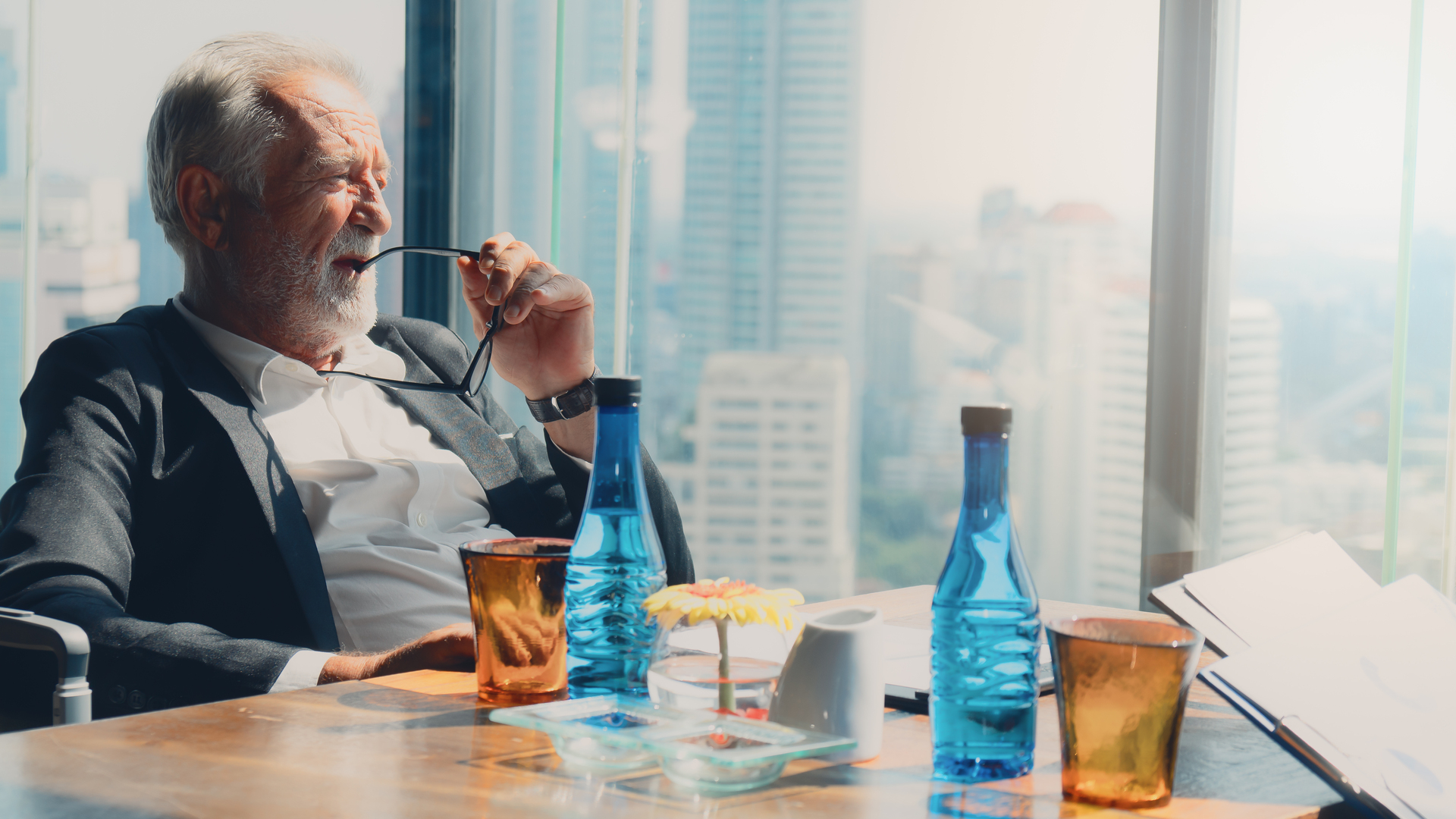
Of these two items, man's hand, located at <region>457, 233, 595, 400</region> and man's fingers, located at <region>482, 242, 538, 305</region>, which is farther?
man's hand, located at <region>457, 233, 595, 400</region>

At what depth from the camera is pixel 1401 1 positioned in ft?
6.07

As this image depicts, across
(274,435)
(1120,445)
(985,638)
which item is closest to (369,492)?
(274,435)

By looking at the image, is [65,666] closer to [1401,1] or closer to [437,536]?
[437,536]

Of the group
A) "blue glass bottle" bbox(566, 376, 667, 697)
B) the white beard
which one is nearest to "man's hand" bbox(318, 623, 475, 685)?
"blue glass bottle" bbox(566, 376, 667, 697)

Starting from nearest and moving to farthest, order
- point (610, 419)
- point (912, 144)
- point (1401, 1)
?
1. point (610, 419)
2. point (1401, 1)
3. point (912, 144)

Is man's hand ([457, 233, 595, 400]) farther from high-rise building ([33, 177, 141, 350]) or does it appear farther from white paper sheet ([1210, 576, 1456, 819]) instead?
high-rise building ([33, 177, 141, 350])

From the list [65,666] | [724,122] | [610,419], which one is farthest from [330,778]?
[724,122]

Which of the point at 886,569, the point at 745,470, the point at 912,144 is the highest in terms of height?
the point at 912,144

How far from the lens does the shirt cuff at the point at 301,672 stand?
1.05m

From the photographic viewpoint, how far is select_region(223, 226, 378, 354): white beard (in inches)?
67.6

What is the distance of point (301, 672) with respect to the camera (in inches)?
41.8

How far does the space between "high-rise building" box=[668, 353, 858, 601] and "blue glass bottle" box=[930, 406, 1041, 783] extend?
186 cm

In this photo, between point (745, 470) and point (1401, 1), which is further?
point (745, 470)

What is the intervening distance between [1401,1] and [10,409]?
2.94 metres
